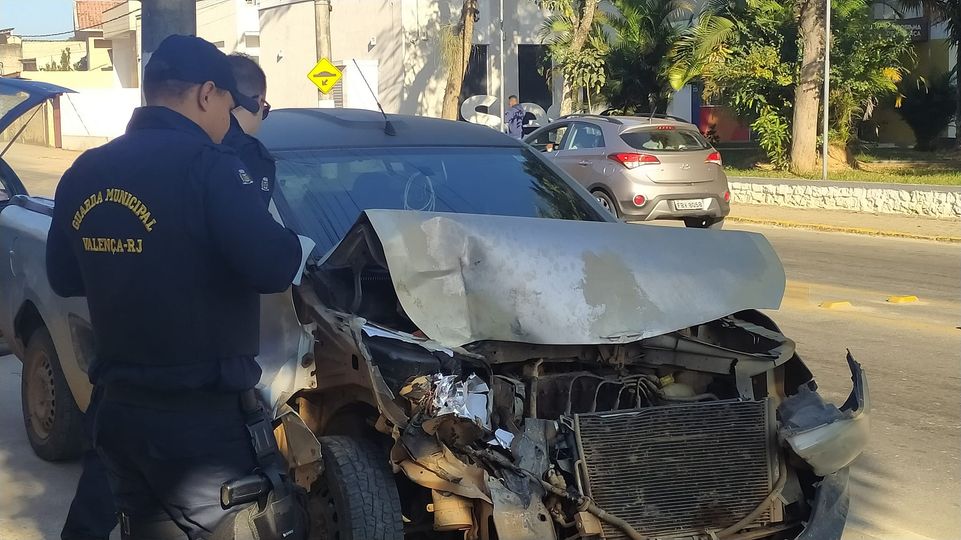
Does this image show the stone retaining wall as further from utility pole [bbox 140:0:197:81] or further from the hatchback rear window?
utility pole [bbox 140:0:197:81]

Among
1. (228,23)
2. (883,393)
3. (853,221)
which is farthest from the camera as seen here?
(228,23)

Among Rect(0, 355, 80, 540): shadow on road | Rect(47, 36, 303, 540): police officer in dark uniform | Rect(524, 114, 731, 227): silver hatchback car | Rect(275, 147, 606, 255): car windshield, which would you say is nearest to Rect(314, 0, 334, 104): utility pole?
Rect(524, 114, 731, 227): silver hatchback car

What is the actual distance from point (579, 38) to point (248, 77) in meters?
23.3

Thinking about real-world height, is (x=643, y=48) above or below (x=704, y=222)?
above

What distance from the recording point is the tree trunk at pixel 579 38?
2525cm

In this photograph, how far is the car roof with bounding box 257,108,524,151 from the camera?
4973 mm

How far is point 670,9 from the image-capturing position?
2831cm

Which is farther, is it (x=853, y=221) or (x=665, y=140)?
(x=853, y=221)

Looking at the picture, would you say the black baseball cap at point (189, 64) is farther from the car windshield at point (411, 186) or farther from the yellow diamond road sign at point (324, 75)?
the yellow diamond road sign at point (324, 75)

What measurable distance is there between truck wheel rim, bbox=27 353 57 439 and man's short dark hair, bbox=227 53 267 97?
2225 millimetres

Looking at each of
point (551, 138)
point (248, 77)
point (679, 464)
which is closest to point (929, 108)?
point (551, 138)

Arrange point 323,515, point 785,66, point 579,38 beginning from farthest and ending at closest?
1. point 579,38
2. point 785,66
3. point 323,515

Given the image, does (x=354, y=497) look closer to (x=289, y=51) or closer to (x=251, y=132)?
(x=251, y=132)

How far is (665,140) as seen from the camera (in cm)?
1519
